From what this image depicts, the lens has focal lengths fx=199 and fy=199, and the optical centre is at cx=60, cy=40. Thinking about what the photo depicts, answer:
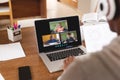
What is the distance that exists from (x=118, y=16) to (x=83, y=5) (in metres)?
3.28

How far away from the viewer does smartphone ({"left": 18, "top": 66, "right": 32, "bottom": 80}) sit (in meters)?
1.02

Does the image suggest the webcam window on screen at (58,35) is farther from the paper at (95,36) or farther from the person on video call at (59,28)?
the paper at (95,36)

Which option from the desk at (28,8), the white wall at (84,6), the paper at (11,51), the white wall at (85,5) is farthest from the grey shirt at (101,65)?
the desk at (28,8)

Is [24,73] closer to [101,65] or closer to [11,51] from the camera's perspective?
[11,51]

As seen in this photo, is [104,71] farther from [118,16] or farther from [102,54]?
[118,16]

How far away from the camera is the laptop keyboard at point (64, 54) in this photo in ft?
3.95

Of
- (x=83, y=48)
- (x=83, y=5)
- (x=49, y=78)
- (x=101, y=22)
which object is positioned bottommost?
(x=49, y=78)

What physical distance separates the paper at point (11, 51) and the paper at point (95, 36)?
418 millimetres

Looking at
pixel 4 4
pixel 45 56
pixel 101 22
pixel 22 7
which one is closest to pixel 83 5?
pixel 22 7

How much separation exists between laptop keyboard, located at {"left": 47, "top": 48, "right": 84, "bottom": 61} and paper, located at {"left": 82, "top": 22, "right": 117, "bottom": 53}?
0.07m

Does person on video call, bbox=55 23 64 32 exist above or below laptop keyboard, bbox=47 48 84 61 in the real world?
above

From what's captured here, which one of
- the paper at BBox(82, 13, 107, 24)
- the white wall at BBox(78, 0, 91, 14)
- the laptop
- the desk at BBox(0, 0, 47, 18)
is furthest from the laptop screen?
the desk at BBox(0, 0, 47, 18)

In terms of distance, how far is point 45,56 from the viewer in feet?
4.03

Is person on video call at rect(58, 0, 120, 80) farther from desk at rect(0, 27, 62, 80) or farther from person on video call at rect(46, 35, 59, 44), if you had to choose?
person on video call at rect(46, 35, 59, 44)
